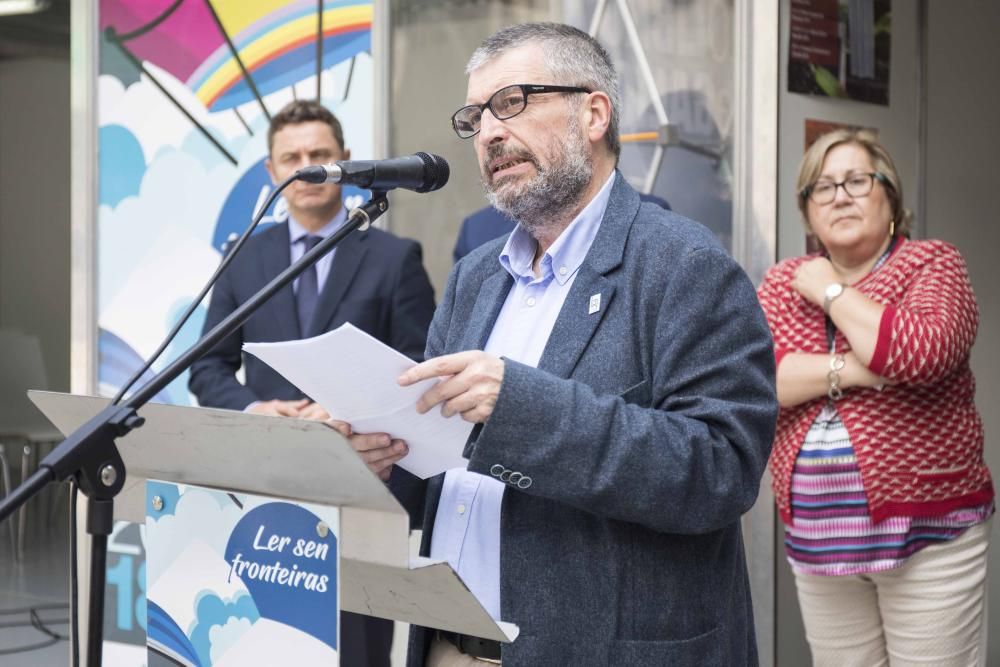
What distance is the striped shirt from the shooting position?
113 inches

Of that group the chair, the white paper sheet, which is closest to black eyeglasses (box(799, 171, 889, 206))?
the white paper sheet

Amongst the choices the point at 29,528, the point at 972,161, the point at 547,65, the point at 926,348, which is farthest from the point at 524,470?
the point at 29,528

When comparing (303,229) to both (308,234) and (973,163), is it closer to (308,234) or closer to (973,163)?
(308,234)

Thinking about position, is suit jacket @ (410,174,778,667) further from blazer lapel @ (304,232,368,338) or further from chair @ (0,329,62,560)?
chair @ (0,329,62,560)

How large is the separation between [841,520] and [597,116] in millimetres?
1393

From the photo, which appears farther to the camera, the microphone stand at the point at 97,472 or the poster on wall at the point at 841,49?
the poster on wall at the point at 841,49

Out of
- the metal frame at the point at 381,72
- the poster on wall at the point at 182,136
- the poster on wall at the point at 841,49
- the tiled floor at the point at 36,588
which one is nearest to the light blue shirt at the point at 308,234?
the poster on wall at the point at 182,136

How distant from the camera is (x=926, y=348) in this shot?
2801 mm

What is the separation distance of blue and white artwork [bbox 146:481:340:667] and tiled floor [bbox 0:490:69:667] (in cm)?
369

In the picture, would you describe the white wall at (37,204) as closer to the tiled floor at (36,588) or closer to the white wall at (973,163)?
the tiled floor at (36,588)

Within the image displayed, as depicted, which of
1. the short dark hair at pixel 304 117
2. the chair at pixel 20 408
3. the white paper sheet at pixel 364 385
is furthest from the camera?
the chair at pixel 20 408

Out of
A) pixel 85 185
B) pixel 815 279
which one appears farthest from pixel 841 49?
pixel 85 185

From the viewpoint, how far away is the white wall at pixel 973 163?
14.3 feet

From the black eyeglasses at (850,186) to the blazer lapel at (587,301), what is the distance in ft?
4.38
